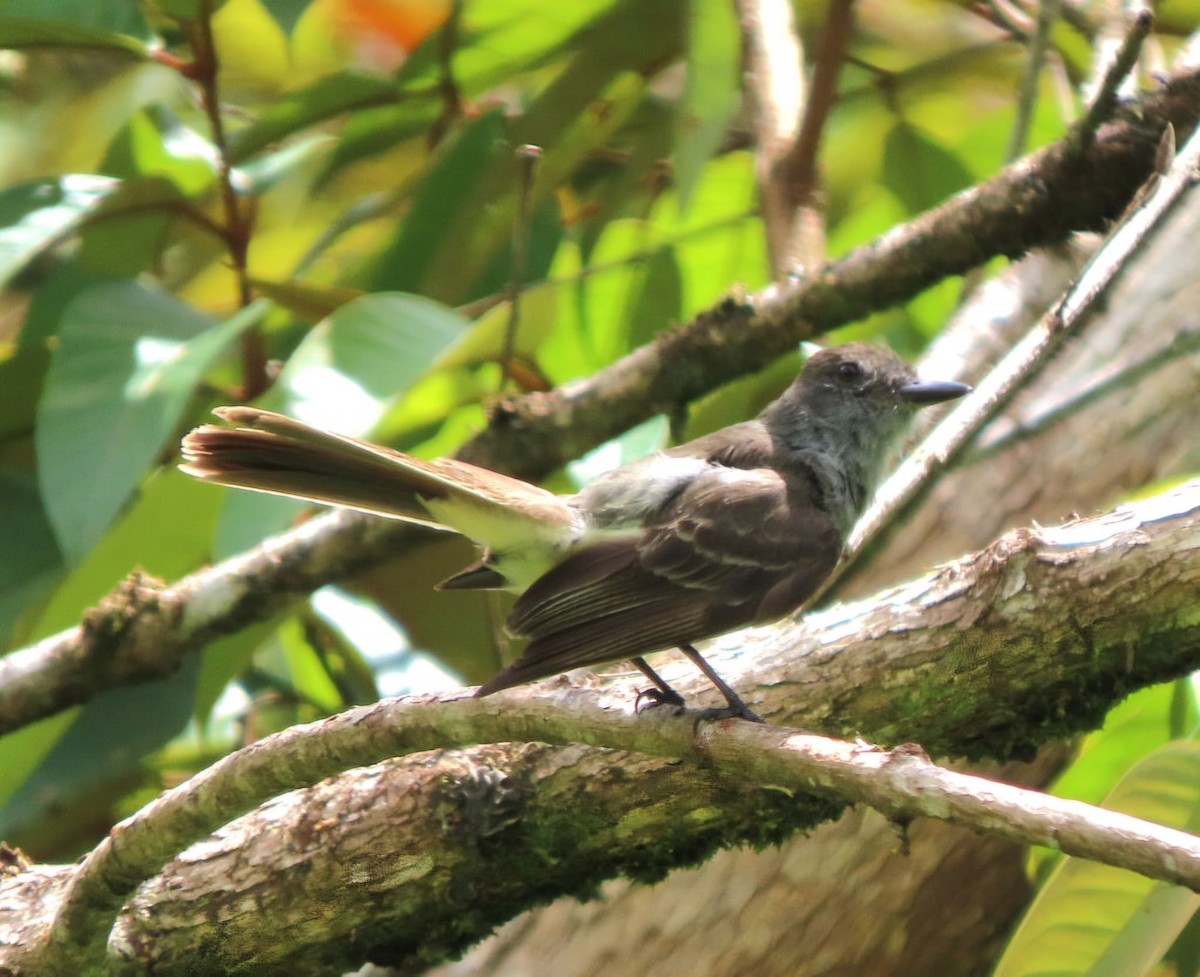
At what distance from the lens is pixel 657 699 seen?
2420 mm

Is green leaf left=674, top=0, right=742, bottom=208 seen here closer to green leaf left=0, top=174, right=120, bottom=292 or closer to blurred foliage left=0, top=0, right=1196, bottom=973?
blurred foliage left=0, top=0, right=1196, bottom=973

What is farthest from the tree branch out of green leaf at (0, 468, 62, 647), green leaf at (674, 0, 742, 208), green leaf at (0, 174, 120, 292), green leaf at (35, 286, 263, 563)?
green leaf at (0, 174, 120, 292)

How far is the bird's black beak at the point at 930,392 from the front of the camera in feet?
10.2

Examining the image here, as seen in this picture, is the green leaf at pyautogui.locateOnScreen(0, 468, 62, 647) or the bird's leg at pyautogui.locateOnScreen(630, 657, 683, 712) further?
the green leaf at pyautogui.locateOnScreen(0, 468, 62, 647)

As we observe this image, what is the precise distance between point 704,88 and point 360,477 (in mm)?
1542

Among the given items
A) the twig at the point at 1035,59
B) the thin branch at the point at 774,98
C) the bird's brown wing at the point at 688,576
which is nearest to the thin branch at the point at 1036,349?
the bird's brown wing at the point at 688,576

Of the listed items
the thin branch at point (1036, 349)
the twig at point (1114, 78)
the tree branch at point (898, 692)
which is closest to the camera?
the tree branch at point (898, 692)

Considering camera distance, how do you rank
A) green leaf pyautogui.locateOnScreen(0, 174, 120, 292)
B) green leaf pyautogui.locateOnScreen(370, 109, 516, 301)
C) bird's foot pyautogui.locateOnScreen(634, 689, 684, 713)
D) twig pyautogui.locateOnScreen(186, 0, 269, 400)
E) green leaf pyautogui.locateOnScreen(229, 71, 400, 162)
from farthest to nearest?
green leaf pyautogui.locateOnScreen(229, 71, 400, 162) → green leaf pyautogui.locateOnScreen(370, 109, 516, 301) → twig pyautogui.locateOnScreen(186, 0, 269, 400) → green leaf pyautogui.locateOnScreen(0, 174, 120, 292) → bird's foot pyautogui.locateOnScreen(634, 689, 684, 713)

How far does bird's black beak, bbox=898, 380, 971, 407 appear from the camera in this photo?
3.09m

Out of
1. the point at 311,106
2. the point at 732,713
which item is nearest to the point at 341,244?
the point at 311,106

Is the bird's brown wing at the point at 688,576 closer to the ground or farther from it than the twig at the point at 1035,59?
closer to the ground

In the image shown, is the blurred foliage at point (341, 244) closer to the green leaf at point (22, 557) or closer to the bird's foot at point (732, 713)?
the green leaf at point (22, 557)

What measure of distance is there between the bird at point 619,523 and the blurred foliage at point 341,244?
30cm

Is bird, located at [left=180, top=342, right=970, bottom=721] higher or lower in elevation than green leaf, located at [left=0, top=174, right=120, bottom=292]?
lower
